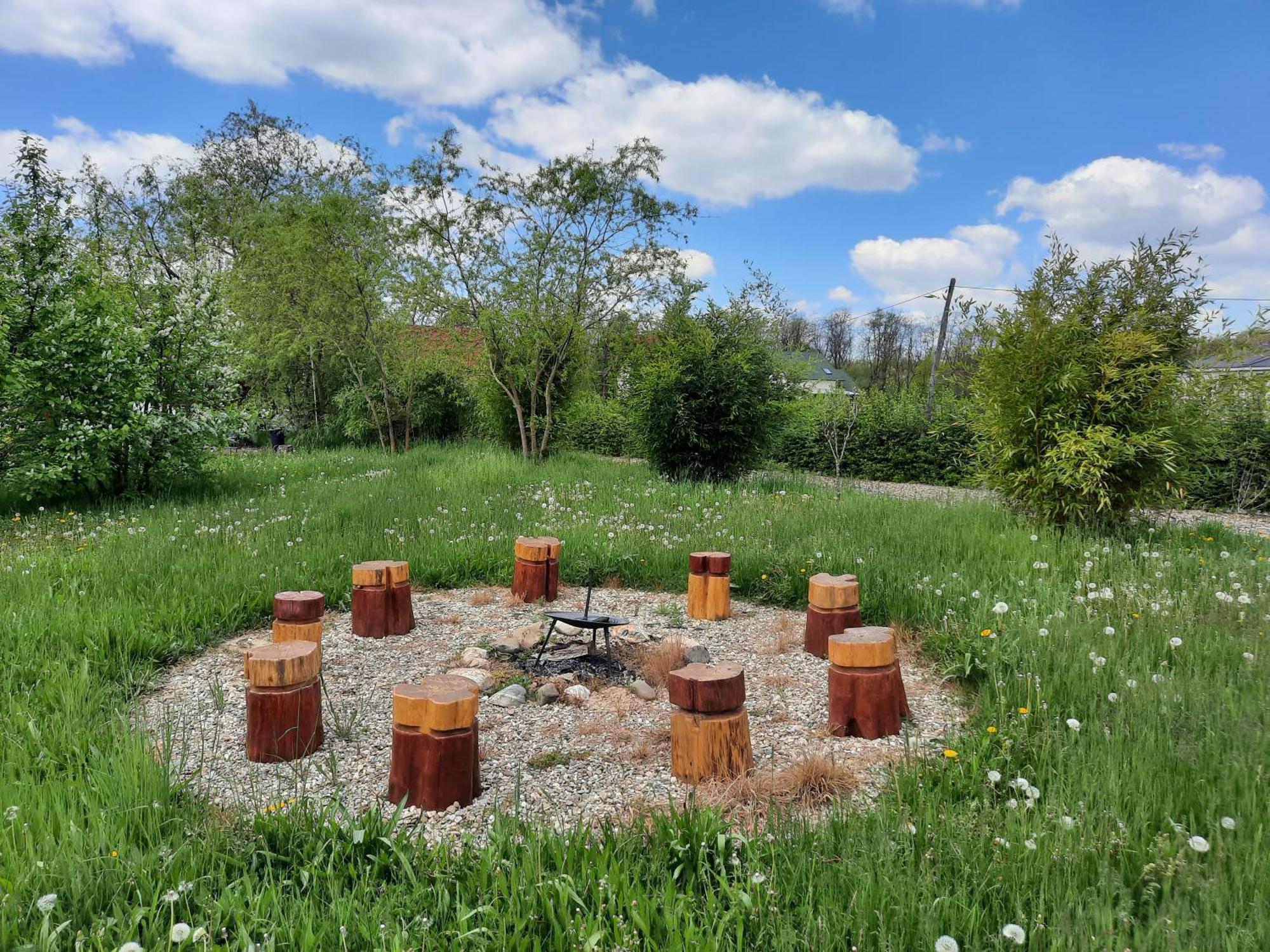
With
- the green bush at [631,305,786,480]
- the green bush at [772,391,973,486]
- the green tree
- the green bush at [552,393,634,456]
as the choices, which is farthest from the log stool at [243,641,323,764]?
the green bush at [772,391,973,486]

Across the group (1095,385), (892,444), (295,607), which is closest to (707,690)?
(295,607)

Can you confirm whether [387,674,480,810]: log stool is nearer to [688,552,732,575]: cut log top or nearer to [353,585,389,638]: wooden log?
[353,585,389,638]: wooden log

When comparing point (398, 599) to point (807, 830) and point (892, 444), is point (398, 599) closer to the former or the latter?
point (807, 830)

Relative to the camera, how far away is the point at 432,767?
274 cm

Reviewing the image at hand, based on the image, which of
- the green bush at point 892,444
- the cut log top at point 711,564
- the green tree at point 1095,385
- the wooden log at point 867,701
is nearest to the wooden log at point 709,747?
the wooden log at point 867,701

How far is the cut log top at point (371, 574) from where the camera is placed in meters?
4.93

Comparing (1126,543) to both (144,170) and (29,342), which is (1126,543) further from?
(144,170)

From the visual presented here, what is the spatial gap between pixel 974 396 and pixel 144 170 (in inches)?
987

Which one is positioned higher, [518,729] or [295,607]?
[295,607]

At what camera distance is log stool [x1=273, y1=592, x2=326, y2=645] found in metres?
4.26

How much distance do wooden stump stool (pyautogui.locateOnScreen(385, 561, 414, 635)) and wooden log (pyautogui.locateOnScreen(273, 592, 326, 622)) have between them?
67 cm

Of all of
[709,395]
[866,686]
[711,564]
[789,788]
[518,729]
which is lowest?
[518,729]

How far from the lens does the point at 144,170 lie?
71.3ft

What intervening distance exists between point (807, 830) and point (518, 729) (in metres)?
1.69
